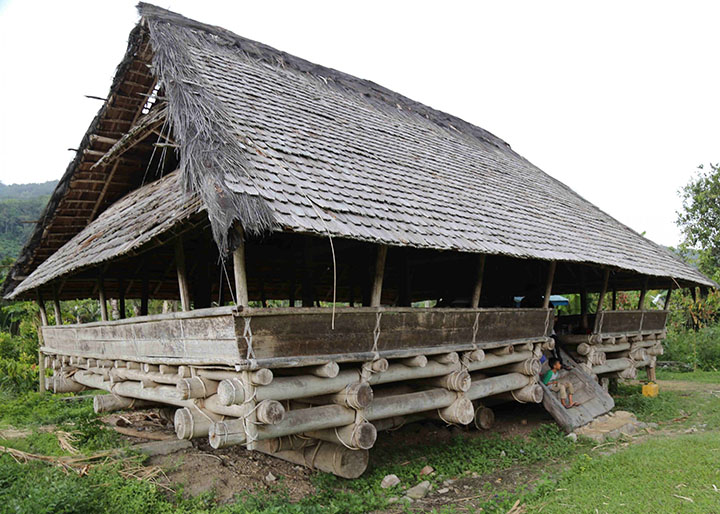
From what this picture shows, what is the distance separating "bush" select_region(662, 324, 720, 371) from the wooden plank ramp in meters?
8.47

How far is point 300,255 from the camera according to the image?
7.23m

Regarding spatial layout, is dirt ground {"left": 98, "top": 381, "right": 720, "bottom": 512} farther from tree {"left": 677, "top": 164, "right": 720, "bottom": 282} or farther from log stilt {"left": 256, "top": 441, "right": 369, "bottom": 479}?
tree {"left": 677, "top": 164, "right": 720, "bottom": 282}

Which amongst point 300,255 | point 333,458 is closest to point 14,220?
point 300,255

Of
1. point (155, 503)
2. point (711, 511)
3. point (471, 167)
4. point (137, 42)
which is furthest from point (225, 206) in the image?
point (471, 167)

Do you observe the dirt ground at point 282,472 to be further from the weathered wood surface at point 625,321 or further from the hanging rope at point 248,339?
the weathered wood surface at point 625,321

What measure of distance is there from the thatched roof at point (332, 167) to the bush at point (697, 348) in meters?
5.30

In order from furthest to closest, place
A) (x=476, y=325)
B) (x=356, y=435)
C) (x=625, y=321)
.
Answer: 1. (x=625, y=321)
2. (x=476, y=325)
3. (x=356, y=435)

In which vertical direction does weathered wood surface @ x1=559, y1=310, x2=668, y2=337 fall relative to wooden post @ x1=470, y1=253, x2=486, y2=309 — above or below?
below

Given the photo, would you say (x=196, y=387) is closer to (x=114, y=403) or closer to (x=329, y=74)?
(x=114, y=403)

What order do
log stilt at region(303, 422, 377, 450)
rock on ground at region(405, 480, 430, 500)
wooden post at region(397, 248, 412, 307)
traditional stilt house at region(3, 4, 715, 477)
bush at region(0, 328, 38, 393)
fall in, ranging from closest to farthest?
traditional stilt house at region(3, 4, 715, 477)
log stilt at region(303, 422, 377, 450)
rock on ground at region(405, 480, 430, 500)
wooden post at region(397, 248, 412, 307)
bush at region(0, 328, 38, 393)

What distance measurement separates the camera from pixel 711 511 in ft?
14.2

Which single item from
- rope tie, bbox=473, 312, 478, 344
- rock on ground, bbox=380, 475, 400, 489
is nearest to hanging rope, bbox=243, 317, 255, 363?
rock on ground, bbox=380, 475, 400, 489

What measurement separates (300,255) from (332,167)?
1.96 meters

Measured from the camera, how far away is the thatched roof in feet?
14.0
